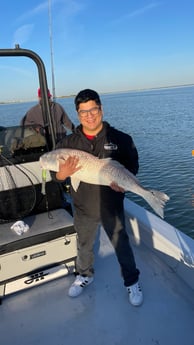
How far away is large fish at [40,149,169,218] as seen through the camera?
249 centimetres

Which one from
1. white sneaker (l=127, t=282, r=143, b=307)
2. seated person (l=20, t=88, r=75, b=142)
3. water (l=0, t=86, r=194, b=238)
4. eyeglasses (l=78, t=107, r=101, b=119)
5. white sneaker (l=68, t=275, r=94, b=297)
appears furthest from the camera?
water (l=0, t=86, r=194, b=238)

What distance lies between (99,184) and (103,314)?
136 cm

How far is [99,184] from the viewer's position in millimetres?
2646

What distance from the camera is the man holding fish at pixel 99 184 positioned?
2.59m

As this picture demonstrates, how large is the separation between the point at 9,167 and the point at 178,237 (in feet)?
7.35

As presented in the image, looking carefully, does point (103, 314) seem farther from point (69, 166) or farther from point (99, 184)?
point (69, 166)

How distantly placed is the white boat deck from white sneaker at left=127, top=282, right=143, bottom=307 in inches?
2.3

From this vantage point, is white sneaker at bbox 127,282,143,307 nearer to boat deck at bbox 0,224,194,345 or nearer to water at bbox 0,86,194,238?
boat deck at bbox 0,224,194,345

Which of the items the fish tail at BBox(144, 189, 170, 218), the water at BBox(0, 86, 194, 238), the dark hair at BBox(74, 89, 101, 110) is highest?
the dark hair at BBox(74, 89, 101, 110)

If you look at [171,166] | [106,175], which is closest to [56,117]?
[106,175]

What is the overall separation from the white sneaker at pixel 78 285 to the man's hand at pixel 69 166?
1311 millimetres

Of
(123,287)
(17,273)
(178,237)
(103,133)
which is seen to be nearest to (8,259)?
(17,273)

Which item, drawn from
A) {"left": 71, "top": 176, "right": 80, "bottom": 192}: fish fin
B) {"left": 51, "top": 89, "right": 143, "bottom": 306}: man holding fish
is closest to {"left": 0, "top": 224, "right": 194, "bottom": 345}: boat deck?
{"left": 51, "top": 89, "right": 143, "bottom": 306}: man holding fish

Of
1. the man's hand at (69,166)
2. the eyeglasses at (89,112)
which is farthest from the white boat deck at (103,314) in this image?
the eyeglasses at (89,112)
